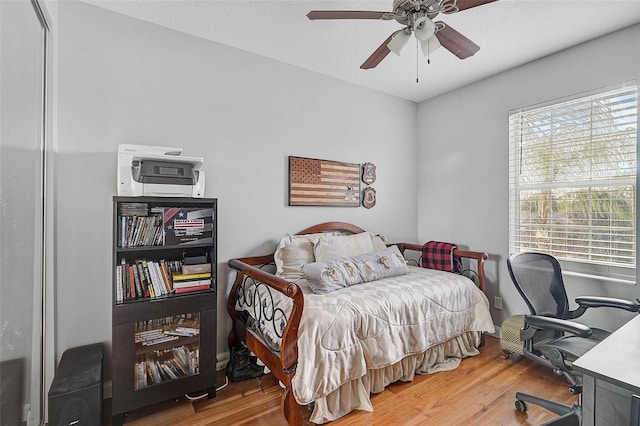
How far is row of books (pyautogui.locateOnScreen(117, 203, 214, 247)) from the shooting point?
1820 mm

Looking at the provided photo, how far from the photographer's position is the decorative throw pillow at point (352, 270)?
84.7 inches

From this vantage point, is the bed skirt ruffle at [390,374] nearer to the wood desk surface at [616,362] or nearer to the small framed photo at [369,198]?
the wood desk surface at [616,362]

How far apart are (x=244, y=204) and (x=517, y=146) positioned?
2.66m

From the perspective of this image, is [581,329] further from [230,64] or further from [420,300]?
[230,64]

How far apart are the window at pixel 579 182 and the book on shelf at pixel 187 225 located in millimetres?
2774

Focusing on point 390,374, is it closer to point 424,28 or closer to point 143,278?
point 143,278

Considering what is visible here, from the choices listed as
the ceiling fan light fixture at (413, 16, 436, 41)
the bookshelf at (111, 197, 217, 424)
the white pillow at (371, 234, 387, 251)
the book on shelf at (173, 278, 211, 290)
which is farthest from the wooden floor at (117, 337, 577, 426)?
the ceiling fan light fixture at (413, 16, 436, 41)

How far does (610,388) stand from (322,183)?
7.97 feet

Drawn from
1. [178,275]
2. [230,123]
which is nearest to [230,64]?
[230,123]

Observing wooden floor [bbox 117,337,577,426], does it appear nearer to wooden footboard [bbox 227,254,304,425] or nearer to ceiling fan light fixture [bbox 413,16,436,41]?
wooden footboard [bbox 227,254,304,425]

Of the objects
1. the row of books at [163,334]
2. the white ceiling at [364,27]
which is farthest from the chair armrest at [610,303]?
the row of books at [163,334]

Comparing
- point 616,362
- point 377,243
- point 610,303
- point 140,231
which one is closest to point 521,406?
point 610,303

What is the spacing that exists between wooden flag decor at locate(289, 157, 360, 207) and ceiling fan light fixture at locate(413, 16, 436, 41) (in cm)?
151

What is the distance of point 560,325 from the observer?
5.33 ft
